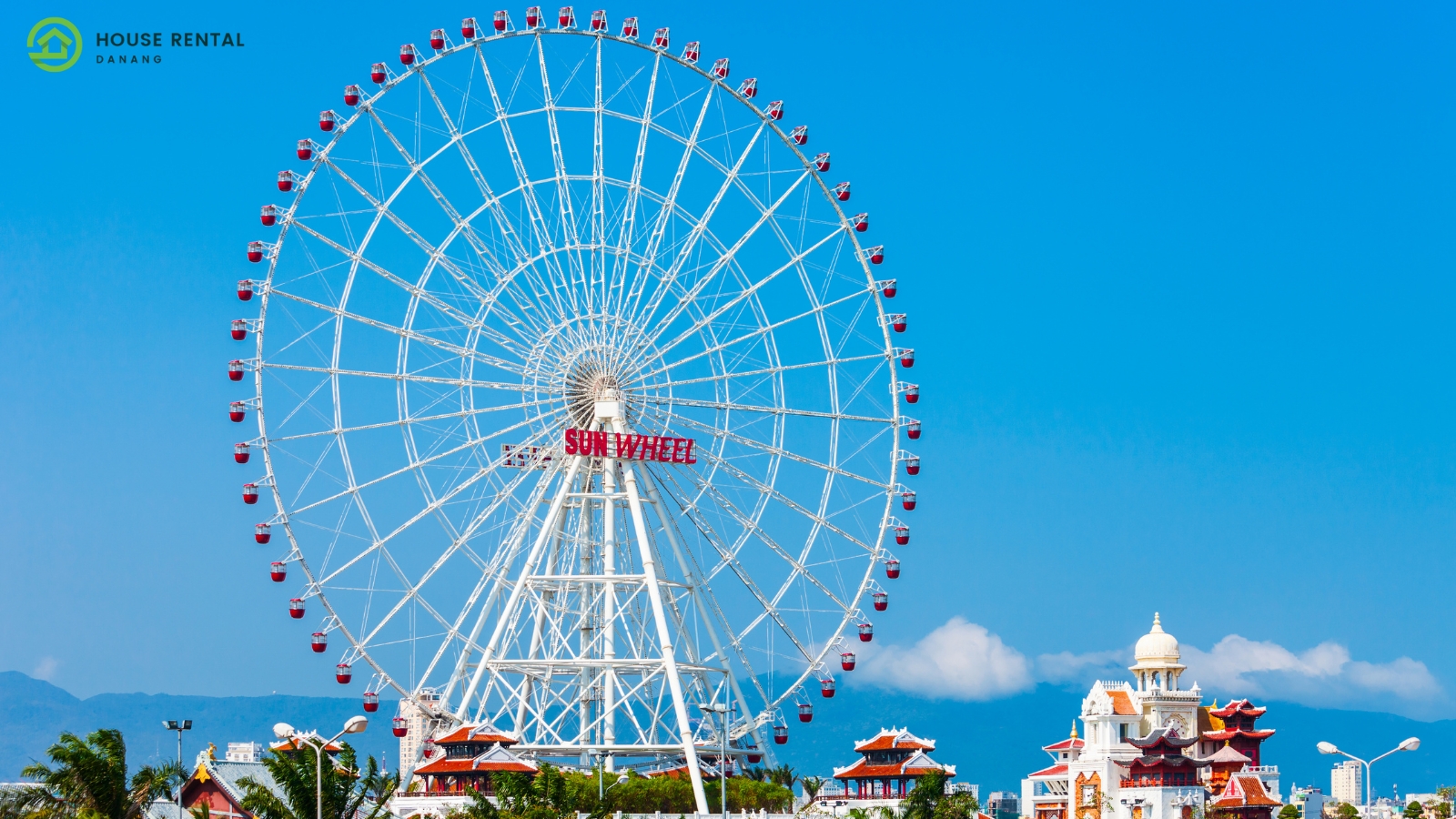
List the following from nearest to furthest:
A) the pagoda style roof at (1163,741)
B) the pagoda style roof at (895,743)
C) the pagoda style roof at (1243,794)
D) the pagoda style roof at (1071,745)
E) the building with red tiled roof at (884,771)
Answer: the building with red tiled roof at (884,771) → the pagoda style roof at (895,743) → the pagoda style roof at (1243,794) → the pagoda style roof at (1163,741) → the pagoda style roof at (1071,745)

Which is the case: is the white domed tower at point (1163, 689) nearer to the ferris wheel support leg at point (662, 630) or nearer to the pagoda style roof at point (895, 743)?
the pagoda style roof at point (895, 743)

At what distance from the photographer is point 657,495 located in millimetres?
82938

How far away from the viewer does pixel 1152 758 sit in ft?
338

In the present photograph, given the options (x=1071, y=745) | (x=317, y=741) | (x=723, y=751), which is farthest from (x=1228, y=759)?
(x=317, y=741)

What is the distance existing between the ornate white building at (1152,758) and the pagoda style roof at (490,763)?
3634 centimetres

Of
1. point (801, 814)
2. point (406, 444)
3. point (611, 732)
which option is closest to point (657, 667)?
point (611, 732)

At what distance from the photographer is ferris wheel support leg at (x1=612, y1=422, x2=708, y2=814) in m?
78.4

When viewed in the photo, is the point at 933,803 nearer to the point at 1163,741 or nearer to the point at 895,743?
the point at 895,743

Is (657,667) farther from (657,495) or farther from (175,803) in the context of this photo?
(175,803)

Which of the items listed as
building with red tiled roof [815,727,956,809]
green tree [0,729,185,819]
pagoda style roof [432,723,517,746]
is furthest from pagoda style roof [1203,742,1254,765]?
green tree [0,729,185,819]

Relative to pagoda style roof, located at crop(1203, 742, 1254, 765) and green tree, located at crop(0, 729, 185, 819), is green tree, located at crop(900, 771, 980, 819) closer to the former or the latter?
pagoda style roof, located at crop(1203, 742, 1254, 765)

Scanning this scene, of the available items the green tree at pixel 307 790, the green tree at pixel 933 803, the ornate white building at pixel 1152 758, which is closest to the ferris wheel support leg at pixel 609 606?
the green tree at pixel 933 803

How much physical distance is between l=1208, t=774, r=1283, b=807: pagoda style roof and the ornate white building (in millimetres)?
48

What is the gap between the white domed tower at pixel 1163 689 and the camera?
4385 inches
